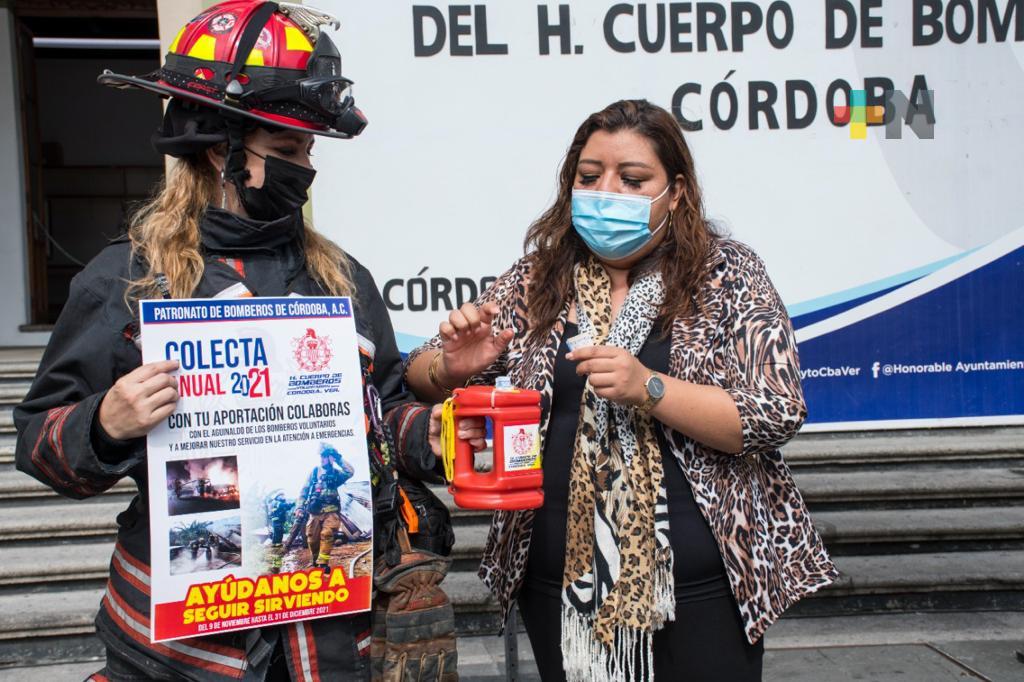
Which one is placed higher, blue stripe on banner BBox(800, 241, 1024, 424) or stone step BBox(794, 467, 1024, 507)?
blue stripe on banner BBox(800, 241, 1024, 424)

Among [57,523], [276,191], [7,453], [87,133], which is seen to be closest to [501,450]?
[276,191]

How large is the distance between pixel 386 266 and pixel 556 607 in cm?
278

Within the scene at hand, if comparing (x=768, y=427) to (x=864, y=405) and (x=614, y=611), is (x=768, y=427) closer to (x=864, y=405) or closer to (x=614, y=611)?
(x=614, y=611)

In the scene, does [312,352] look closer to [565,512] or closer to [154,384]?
[154,384]

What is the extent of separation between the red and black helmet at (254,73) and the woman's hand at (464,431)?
0.65m

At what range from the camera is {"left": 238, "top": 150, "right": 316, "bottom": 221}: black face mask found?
206 cm

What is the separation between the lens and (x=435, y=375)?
97.0 inches

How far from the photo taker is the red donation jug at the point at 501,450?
2111mm

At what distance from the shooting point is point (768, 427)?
2.23m

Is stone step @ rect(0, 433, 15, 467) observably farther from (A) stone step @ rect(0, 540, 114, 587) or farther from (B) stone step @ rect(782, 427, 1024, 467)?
(B) stone step @ rect(782, 427, 1024, 467)

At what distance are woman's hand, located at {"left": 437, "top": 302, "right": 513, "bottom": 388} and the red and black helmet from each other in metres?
0.52

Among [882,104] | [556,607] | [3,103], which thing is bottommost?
[556,607]

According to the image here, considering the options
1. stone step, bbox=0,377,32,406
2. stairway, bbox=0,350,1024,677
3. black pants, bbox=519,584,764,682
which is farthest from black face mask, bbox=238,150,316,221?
stone step, bbox=0,377,32,406

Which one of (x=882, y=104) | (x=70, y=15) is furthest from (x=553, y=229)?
(x=70, y=15)
